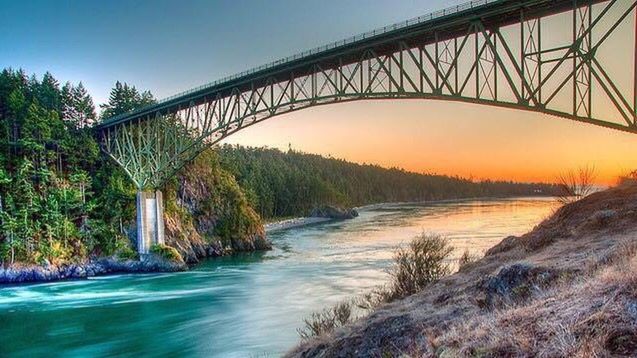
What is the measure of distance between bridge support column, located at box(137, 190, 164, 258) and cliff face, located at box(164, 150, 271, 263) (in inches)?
99.0

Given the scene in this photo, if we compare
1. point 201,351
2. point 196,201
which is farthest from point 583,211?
point 196,201

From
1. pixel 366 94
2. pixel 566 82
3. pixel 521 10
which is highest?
pixel 521 10

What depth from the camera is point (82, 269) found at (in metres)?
44.4

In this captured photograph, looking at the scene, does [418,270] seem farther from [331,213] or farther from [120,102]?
[331,213]

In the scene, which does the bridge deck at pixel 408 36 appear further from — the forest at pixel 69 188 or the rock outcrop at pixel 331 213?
the rock outcrop at pixel 331 213

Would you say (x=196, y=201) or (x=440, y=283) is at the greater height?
(x=196, y=201)

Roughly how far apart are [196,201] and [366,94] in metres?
36.2

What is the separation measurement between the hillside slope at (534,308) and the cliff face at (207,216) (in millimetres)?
42767

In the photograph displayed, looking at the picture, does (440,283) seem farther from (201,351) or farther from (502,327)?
(201,351)

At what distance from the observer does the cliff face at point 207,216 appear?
5575cm

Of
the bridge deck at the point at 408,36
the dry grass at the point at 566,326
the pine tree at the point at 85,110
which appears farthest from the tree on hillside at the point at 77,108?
the dry grass at the point at 566,326

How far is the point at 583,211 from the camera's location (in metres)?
19.6

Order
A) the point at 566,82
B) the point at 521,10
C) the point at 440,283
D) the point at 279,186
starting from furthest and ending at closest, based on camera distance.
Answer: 1. the point at 279,186
2. the point at 521,10
3. the point at 566,82
4. the point at 440,283

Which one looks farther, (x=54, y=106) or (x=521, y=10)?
(x=54, y=106)
